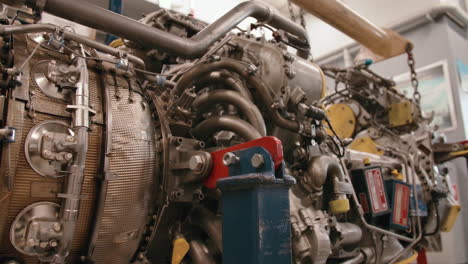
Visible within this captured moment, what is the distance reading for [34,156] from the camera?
100 centimetres

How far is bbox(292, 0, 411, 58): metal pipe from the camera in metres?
2.58

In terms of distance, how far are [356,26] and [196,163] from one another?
223 cm

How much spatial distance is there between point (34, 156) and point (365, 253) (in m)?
1.77

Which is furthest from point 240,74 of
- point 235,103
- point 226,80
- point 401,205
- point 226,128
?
point 401,205

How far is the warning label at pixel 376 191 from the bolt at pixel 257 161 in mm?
1381

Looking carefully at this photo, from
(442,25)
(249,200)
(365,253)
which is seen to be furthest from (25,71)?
(442,25)

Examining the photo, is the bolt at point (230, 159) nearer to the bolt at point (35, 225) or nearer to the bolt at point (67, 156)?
the bolt at point (67, 156)

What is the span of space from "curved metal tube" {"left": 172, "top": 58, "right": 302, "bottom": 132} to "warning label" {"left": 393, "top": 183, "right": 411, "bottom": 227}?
47.1 inches

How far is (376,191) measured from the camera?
2.24 meters

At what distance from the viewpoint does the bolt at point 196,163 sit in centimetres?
122

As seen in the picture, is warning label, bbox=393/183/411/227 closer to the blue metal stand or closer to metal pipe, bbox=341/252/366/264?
metal pipe, bbox=341/252/366/264

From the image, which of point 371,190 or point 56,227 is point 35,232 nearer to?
point 56,227

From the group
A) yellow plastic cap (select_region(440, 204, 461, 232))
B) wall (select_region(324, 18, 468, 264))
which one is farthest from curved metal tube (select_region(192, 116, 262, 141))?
wall (select_region(324, 18, 468, 264))

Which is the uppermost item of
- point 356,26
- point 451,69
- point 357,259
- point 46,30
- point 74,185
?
point 451,69
